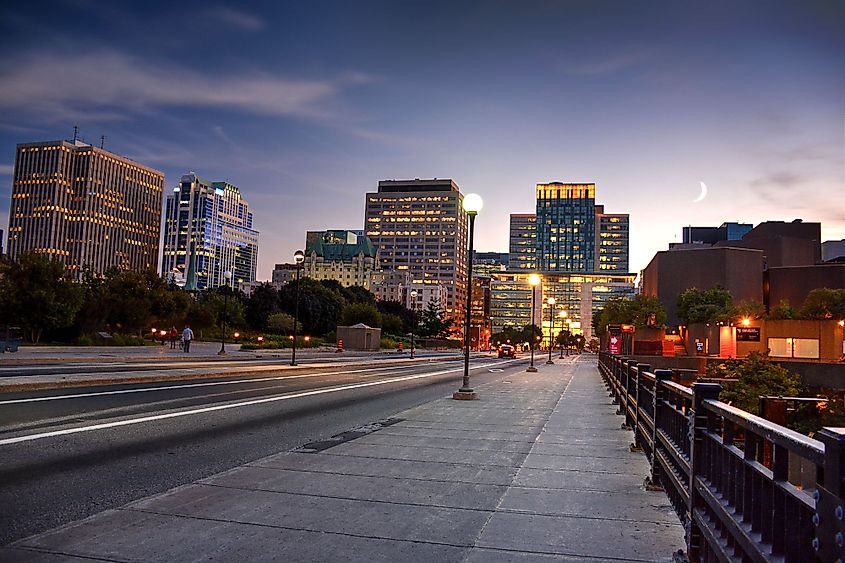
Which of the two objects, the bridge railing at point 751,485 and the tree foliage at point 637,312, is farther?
the tree foliage at point 637,312

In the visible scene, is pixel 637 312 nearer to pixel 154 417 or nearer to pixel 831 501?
pixel 154 417

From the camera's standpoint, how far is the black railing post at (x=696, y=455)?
15.0 ft

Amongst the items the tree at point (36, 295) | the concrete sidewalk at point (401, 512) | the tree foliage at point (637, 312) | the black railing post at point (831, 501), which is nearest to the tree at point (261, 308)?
the tree foliage at point (637, 312)

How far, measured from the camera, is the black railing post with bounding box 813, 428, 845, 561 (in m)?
2.20

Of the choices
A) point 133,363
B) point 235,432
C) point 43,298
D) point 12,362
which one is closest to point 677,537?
point 235,432

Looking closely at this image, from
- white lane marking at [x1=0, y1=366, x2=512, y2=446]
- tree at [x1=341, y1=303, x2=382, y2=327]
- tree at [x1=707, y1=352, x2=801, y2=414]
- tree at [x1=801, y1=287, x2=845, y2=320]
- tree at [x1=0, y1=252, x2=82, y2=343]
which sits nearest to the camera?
white lane marking at [x1=0, y1=366, x2=512, y2=446]

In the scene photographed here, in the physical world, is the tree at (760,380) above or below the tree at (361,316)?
below

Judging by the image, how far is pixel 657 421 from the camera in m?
7.14

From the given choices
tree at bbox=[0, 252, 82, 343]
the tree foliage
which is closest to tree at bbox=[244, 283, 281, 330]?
the tree foliage

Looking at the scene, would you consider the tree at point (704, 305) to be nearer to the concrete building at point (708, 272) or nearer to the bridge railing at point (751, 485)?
the concrete building at point (708, 272)

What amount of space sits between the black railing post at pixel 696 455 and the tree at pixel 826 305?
92.2 metres

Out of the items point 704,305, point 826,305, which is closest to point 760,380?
point 826,305

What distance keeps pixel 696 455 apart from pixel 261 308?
109 m

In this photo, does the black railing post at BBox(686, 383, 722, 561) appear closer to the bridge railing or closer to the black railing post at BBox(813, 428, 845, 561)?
the bridge railing
